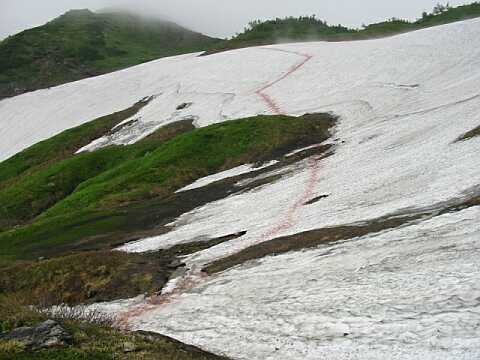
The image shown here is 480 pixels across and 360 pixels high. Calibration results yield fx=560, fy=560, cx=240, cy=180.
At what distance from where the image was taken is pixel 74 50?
510 ft

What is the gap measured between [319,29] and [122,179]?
4084 inches

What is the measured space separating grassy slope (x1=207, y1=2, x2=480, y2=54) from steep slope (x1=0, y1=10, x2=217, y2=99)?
119 ft

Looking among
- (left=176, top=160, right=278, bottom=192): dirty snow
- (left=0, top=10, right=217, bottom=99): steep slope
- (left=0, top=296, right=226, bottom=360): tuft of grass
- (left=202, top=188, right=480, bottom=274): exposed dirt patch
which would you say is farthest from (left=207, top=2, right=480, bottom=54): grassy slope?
(left=0, top=296, right=226, bottom=360): tuft of grass

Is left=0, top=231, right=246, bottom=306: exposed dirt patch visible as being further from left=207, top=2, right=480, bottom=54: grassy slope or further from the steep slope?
the steep slope

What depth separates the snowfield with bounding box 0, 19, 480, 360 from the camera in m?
16.0

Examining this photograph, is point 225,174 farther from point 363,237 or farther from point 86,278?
point 363,237

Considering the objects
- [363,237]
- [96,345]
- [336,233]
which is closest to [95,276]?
[336,233]

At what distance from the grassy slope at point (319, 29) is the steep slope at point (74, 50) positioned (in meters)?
36.2

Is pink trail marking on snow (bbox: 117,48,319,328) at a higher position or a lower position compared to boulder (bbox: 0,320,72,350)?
lower

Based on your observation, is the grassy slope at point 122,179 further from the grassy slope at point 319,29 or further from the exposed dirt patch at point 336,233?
the grassy slope at point 319,29

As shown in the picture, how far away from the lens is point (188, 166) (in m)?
55.3

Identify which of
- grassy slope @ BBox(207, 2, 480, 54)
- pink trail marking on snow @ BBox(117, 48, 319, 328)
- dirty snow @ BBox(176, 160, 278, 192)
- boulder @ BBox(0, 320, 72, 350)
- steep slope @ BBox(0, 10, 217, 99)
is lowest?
pink trail marking on snow @ BBox(117, 48, 319, 328)

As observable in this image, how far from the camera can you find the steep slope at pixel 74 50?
136m

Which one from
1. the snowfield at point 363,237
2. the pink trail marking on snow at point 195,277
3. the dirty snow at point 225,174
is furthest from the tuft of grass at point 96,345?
the dirty snow at point 225,174
